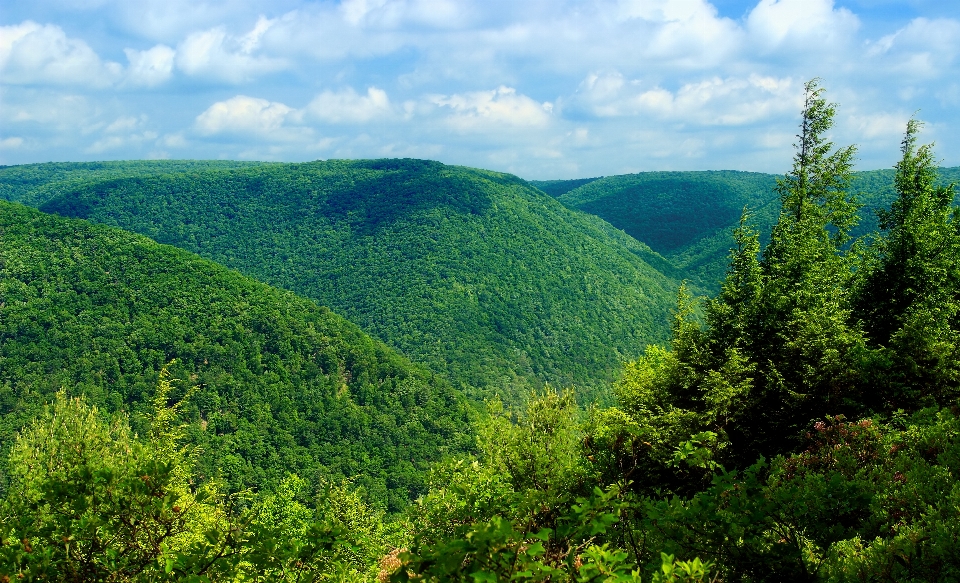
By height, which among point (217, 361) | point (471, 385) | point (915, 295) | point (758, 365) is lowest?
point (471, 385)

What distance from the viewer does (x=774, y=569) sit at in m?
6.87

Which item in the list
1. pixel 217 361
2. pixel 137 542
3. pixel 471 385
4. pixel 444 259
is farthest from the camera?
pixel 444 259

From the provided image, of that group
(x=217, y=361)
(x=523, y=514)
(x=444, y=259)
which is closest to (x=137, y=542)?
(x=523, y=514)

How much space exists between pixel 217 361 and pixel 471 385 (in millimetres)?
46998

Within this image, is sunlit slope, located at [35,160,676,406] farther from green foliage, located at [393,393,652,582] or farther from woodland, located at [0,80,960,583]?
green foliage, located at [393,393,652,582]

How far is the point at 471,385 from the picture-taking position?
119 m

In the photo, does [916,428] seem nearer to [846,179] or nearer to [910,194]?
[910,194]

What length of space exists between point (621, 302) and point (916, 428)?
462ft

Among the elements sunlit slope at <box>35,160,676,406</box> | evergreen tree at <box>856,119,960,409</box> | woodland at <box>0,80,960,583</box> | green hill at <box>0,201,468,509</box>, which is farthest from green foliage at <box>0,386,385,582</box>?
sunlit slope at <box>35,160,676,406</box>

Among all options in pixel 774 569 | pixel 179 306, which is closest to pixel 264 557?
pixel 774 569

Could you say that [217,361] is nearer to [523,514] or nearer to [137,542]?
[137,542]

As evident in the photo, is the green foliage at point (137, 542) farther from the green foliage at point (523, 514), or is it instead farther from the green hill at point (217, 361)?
the green hill at point (217, 361)

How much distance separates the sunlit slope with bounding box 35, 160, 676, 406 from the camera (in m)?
132

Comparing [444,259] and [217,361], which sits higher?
[444,259]
